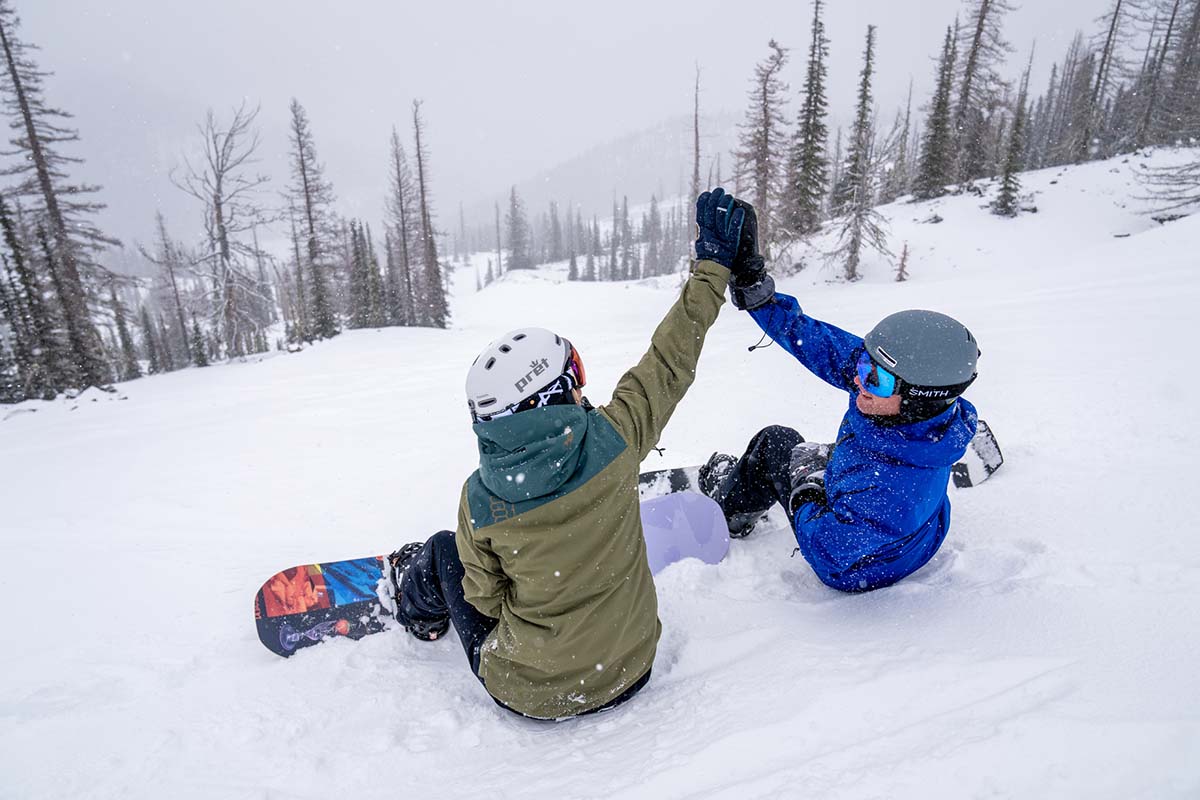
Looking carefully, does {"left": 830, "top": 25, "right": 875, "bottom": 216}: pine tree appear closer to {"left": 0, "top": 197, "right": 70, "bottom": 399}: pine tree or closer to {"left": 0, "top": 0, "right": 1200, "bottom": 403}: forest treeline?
{"left": 0, "top": 0, "right": 1200, "bottom": 403}: forest treeline

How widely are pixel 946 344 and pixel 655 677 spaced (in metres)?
2.12

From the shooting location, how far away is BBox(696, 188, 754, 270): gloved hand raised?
2.95 meters

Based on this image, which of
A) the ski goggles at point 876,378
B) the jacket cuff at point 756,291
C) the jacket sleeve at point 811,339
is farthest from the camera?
the jacket sleeve at point 811,339

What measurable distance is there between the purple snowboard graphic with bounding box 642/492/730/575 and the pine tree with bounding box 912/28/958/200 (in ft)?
115

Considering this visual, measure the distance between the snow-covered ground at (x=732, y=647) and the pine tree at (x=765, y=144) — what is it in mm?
18140

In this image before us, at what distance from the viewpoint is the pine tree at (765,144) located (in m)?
23.4

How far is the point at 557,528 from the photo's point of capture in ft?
7.33

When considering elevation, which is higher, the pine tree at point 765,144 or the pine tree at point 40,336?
the pine tree at point 765,144

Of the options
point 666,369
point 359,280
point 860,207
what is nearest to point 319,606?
point 666,369

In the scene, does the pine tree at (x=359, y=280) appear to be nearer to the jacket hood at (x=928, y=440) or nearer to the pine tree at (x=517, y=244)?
the jacket hood at (x=928, y=440)

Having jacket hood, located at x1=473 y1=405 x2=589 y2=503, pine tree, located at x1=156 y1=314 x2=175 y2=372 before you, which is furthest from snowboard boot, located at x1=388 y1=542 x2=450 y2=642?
pine tree, located at x1=156 y1=314 x2=175 y2=372

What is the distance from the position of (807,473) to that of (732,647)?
43.9 inches

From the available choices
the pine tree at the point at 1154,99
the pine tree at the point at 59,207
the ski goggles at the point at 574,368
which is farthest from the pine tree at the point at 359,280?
the pine tree at the point at 1154,99

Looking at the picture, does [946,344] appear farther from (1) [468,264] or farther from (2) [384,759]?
(1) [468,264]
